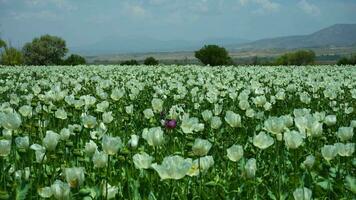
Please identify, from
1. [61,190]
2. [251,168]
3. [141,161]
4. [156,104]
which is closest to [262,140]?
[251,168]

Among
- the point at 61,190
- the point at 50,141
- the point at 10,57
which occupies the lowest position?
the point at 10,57

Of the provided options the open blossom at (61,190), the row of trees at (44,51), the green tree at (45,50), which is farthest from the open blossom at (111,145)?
the green tree at (45,50)

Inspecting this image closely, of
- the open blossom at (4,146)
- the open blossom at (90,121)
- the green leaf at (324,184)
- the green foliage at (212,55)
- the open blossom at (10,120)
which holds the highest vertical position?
the open blossom at (10,120)

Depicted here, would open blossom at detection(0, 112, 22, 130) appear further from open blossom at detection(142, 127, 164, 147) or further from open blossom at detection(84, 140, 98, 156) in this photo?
open blossom at detection(142, 127, 164, 147)

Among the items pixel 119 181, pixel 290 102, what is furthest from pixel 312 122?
pixel 290 102

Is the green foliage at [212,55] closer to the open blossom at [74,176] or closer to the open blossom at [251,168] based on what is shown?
the open blossom at [251,168]

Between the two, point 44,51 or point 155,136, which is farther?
point 44,51

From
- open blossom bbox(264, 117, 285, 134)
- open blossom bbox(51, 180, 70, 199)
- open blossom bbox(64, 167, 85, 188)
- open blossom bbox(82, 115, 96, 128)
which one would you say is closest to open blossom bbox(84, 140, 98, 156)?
open blossom bbox(64, 167, 85, 188)

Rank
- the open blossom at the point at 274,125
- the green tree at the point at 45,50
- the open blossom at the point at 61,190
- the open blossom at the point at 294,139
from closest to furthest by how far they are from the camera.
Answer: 1. the open blossom at the point at 61,190
2. the open blossom at the point at 294,139
3. the open blossom at the point at 274,125
4. the green tree at the point at 45,50

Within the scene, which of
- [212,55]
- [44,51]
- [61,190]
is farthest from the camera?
[44,51]

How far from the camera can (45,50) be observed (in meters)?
100

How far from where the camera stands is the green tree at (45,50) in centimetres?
9662

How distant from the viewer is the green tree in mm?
96619

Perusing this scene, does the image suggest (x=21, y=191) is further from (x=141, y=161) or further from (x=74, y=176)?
(x=141, y=161)
